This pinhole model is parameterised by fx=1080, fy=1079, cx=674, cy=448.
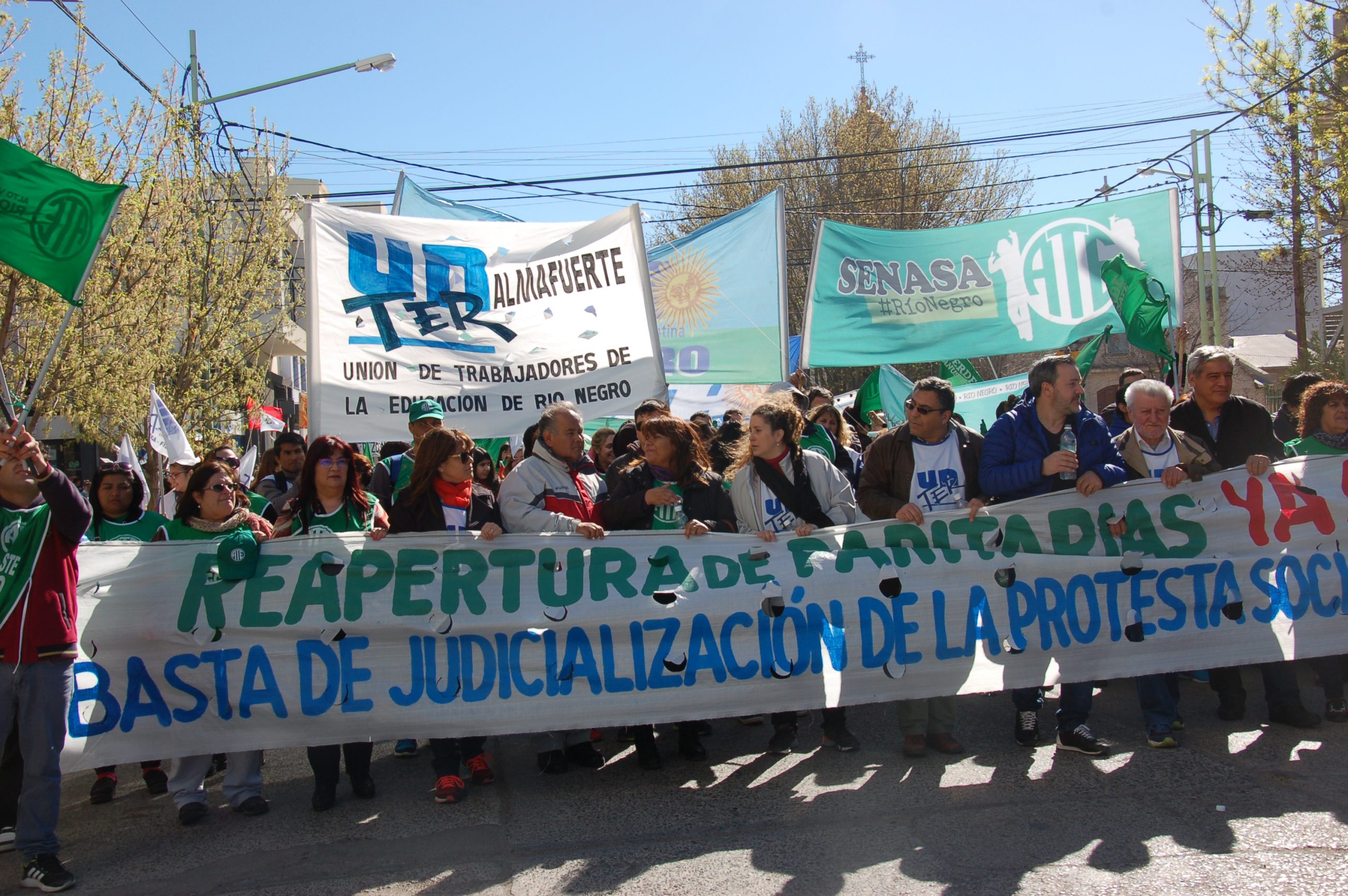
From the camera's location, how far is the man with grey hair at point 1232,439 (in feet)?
17.3

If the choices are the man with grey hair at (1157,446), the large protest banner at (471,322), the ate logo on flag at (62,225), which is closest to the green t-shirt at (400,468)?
the large protest banner at (471,322)

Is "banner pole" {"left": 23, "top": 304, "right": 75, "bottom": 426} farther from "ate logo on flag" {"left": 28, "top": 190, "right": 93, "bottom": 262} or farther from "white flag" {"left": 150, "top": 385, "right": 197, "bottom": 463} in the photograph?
"white flag" {"left": 150, "top": 385, "right": 197, "bottom": 463}

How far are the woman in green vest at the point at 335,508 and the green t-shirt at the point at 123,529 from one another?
71 centimetres

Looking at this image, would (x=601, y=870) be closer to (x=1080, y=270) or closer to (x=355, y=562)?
(x=355, y=562)

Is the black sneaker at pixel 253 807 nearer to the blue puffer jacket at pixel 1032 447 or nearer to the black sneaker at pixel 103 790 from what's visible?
the black sneaker at pixel 103 790

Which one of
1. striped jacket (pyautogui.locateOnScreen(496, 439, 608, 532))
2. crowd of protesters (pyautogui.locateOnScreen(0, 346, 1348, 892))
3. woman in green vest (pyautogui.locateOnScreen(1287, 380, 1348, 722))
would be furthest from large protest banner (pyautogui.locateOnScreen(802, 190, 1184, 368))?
striped jacket (pyautogui.locateOnScreen(496, 439, 608, 532))

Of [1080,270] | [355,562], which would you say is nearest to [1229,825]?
[355,562]

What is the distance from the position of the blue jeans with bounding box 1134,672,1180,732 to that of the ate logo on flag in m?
5.00

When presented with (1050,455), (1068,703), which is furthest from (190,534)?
(1068,703)

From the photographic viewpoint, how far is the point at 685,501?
529 centimetres

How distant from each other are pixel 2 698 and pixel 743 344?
19.7ft

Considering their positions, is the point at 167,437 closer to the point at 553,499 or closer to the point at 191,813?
the point at 191,813

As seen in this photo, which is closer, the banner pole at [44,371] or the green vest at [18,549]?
the banner pole at [44,371]

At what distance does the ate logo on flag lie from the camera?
4234mm
